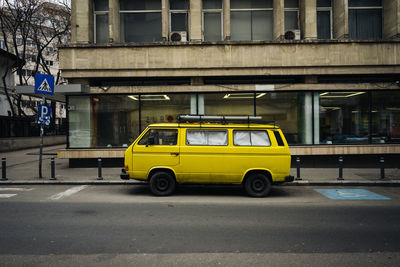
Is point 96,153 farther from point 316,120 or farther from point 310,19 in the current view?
point 310,19

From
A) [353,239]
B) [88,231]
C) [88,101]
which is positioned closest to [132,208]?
[88,231]

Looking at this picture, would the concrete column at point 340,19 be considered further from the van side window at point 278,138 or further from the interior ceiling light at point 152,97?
the interior ceiling light at point 152,97

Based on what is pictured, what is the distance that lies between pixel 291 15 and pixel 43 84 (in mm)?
12587

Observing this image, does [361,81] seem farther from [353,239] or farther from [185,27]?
[353,239]

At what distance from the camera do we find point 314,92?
43.3 ft

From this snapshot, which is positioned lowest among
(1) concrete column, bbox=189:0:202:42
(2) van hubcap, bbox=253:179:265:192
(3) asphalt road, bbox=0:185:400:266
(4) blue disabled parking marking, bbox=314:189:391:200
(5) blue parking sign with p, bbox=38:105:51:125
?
(4) blue disabled parking marking, bbox=314:189:391:200

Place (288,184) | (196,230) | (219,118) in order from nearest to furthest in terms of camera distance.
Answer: (196,230)
(219,118)
(288,184)

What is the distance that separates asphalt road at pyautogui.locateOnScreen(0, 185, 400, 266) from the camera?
3941 mm

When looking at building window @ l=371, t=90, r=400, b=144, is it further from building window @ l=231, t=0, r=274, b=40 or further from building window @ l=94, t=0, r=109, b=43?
building window @ l=94, t=0, r=109, b=43

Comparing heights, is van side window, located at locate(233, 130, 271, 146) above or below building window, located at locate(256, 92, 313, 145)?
below

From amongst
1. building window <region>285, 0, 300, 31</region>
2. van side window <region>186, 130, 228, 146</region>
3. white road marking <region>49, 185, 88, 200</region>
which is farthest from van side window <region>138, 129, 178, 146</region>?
building window <region>285, 0, 300, 31</region>

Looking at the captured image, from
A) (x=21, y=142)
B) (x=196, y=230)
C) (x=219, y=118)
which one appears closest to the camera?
(x=196, y=230)

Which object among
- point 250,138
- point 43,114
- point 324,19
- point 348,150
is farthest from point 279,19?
point 43,114

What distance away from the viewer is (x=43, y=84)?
1008 centimetres
